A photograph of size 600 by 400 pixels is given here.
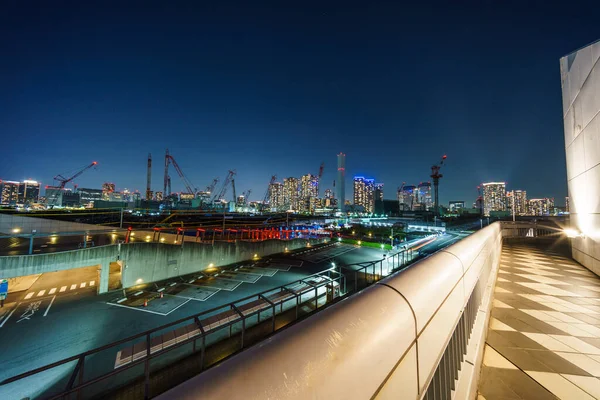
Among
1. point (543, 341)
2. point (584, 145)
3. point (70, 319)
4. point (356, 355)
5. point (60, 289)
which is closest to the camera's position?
point (356, 355)

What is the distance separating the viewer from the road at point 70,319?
835 cm

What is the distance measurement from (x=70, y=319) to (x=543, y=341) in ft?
55.2

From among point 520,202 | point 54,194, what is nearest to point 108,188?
point 54,194

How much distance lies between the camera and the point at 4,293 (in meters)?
12.3

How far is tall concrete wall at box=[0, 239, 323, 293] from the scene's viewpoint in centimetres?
1174

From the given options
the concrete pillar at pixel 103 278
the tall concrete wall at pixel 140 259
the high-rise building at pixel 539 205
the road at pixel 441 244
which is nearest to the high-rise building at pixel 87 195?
the tall concrete wall at pixel 140 259

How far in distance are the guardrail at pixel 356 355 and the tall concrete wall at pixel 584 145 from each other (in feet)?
32.9

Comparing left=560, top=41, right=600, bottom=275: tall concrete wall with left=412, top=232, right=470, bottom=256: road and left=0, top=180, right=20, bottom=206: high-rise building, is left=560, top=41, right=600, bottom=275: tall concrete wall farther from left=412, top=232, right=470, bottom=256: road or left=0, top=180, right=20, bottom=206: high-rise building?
left=0, top=180, right=20, bottom=206: high-rise building

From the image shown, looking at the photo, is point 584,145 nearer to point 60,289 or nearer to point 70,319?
point 70,319

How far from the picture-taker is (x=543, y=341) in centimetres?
344

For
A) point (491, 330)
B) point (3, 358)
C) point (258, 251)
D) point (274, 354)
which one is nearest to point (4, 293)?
point (3, 358)

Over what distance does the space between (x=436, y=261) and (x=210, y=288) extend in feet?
52.3

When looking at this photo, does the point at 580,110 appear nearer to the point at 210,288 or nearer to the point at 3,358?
the point at 210,288

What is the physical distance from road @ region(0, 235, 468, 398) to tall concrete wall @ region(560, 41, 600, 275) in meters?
3.71
